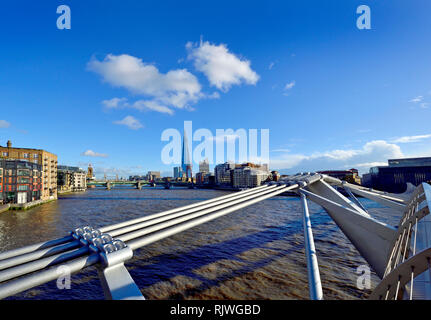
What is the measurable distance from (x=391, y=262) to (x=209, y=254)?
9.19m

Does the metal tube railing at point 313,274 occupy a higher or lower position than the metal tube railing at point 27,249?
lower

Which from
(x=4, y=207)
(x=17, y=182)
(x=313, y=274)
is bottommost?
(x=4, y=207)

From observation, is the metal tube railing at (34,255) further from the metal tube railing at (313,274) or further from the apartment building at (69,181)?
the apartment building at (69,181)

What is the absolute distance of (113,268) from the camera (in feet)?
6.70

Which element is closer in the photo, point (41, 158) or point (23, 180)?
point (23, 180)

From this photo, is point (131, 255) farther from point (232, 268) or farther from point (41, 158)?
point (41, 158)

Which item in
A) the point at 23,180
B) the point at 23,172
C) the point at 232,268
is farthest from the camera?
the point at 23,172

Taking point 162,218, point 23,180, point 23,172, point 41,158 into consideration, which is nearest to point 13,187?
point 23,180

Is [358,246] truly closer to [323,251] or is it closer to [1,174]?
[323,251]

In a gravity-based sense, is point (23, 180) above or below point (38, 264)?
below

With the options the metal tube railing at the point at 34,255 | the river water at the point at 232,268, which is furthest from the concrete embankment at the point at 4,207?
the metal tube railing at the point at 34,255

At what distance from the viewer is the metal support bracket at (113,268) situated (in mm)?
1765
